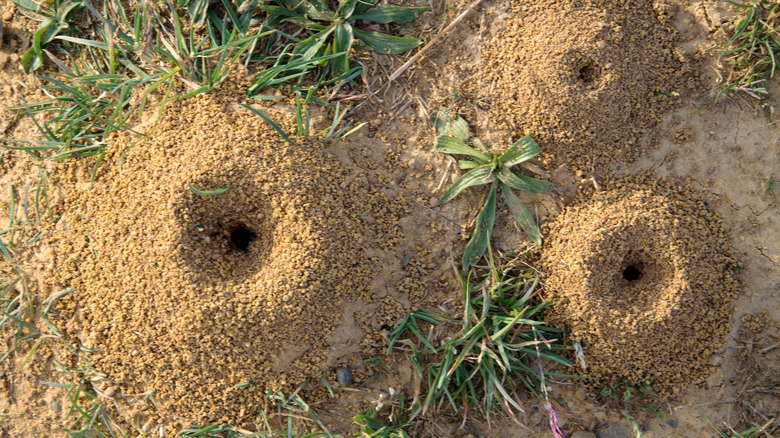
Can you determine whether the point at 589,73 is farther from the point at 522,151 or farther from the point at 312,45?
the point at 312,45

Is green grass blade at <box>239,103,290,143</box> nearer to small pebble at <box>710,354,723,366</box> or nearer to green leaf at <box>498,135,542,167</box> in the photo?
green leaf at <box>498,135,542,167</box>

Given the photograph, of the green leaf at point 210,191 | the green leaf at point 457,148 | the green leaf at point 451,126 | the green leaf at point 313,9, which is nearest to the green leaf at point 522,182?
the green leaf at point 457,148

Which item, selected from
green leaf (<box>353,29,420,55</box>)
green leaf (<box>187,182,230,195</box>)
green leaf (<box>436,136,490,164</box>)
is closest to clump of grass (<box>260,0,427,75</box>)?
green leaf (<box>353,29,420,55</box>)

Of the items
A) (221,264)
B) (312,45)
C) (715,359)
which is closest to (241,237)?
(221,264)

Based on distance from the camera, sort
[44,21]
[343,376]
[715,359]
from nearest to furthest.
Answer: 1. [343,376]
2. [715,359]
3. [44,21]

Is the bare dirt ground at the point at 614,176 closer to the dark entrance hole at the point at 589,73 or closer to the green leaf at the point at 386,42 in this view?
the green leaf at the point at 386,42

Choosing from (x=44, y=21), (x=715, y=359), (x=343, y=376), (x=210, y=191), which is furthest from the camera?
(x=44, y=21)
